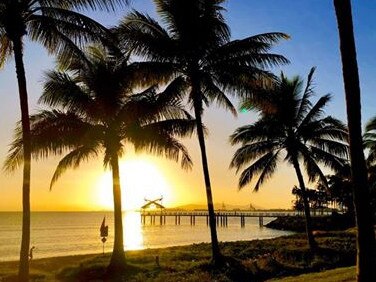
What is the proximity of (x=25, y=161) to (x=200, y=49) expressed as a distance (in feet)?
34.8

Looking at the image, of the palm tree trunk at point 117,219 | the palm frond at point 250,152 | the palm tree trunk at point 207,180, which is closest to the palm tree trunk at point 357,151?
the palm tree trunk at point 207,180

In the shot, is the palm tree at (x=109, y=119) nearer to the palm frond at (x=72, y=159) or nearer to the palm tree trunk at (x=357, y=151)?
the palm frond at (x=72, y=159)

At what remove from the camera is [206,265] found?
2180 centimetres

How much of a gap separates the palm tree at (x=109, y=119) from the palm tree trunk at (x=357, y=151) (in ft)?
42.7

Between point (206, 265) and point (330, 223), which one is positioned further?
point (330, 223)

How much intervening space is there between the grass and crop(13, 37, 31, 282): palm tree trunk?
22.3 ft

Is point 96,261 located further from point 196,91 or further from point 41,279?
point 196,91

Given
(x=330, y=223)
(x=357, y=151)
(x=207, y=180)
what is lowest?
(x=330, y=223)

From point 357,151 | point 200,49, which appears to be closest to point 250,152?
point 200,49

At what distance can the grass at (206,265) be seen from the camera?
20372mm

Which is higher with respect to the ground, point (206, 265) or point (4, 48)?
point (4, 48)

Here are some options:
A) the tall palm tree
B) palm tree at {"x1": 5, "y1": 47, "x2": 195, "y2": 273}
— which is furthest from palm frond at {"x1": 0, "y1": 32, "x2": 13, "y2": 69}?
palm tree at {"x1": 5, "y1": 47, "x2": 195, "y2": 273}

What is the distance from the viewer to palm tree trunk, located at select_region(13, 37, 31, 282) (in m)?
13.6

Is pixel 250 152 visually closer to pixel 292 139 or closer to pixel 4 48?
pixel 292 139
